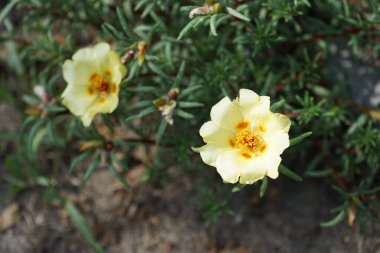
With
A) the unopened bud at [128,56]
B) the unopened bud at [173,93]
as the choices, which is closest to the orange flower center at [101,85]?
the unopened bud at [128,56]

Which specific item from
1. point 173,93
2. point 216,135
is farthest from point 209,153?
point 173,93

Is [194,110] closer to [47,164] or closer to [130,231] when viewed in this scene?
[130,231]

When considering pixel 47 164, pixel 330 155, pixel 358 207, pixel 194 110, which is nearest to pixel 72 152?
pixel 47 164

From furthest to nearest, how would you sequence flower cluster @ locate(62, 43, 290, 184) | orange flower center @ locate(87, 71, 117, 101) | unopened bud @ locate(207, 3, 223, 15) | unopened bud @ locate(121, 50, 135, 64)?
orange flower center @ locate(87, 71, 117, 101) → unopened bud @ locate(121, 50, 135, 64) → unopened bud @ locate(207, 3, 223, 15) → flower cluster @ locate(62, 43, 290, 184)

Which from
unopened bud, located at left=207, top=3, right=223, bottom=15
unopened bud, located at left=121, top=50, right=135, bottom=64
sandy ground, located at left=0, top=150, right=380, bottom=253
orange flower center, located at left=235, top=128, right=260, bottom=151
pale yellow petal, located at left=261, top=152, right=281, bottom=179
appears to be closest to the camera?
pale yellow petal, located at left=261, top=152, right=281, bottom=179

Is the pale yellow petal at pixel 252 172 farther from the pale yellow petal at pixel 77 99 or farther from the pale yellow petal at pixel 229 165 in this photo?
the pale yellow petal at pixel 77 99

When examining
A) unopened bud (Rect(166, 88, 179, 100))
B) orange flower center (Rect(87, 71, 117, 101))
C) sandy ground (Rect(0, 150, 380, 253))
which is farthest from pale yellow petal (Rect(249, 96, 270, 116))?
sandy ground (Rect(0, 150, 380, 253))

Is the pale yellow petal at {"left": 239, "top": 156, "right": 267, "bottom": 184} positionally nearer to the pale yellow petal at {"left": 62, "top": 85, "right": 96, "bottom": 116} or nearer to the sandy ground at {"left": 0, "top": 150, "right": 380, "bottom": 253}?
the pale yellow petal at {"left": 62, "top": 85, "right": 96, "bottom": 116}

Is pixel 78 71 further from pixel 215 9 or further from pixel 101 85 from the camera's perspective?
pixel 215 9
